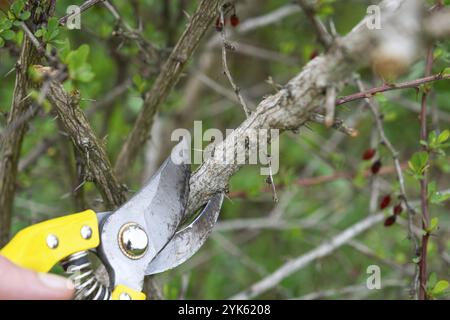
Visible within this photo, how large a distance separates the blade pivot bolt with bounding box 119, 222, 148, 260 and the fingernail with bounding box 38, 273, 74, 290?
27 centimetres

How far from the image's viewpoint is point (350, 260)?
4.56 meters

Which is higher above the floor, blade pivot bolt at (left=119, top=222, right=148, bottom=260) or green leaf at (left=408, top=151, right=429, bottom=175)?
green leaf at (left=408, top=151, right=429, bottom=175)

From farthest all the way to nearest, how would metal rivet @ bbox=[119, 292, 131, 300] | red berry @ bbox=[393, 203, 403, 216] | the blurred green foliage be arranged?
the blurred green foliage, red berry @ bbox=[393, 203, 403, 216], metal rivet @ bbox=[119, 292, 131, 300]

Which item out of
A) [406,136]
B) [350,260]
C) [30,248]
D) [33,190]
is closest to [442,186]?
[406,136]

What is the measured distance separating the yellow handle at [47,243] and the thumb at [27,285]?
89 mm

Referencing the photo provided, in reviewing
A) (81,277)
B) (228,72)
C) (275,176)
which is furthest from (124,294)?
(275,176)

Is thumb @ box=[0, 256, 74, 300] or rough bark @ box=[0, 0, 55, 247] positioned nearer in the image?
thumb @ box=[0, 256, 74, 300]

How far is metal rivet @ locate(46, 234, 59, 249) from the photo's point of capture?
1.85 meters

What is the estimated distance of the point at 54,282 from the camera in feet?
5.66

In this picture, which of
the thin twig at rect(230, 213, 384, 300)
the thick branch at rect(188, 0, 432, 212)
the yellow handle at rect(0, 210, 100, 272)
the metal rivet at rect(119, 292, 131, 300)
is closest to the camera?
the thick branch at rect(188, 0, 432, 212)

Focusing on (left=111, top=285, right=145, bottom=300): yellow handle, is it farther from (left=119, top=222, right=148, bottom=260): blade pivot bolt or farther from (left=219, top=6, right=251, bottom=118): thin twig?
(left=219, top=6, right=251, bottom=118): thin twig

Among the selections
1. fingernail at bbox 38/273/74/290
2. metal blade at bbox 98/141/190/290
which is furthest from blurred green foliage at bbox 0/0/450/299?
fingernail at bbox 38/273/74/290

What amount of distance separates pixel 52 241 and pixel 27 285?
18 cm
